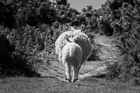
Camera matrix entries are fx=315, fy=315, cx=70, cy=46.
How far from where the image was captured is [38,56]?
16719mm

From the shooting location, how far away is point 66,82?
11086 millimetres

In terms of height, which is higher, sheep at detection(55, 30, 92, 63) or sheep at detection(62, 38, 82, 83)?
sheep at detection(55, 30, 92, 63)

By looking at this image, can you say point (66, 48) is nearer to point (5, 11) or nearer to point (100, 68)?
point (100, 68)

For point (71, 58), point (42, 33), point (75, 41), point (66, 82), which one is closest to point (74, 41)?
point (75, 41)

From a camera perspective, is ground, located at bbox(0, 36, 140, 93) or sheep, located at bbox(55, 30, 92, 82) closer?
ground, located at bbox(0, 36, 140, 93)

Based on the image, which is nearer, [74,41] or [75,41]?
[74,41]

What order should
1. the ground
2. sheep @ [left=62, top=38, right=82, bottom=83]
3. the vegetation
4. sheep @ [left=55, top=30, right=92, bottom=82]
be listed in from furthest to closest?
the vegetation
sheep @ [left=55, top=30, right=92, bottom=82]
sheep @ [left=62, top=38, right=82, bottom=83]
the ground

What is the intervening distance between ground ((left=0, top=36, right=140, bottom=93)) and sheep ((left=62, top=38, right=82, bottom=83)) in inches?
14.8

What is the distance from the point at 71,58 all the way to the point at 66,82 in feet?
3.49

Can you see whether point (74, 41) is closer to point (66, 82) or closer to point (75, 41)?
point (75, 41)

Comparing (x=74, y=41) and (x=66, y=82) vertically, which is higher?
(x=74, y=41)

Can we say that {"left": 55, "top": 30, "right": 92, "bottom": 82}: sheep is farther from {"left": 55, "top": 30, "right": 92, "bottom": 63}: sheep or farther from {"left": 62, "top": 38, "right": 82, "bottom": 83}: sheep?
{"left": 62, "top": 38, "right": 82, "bottom": 83}: sheep

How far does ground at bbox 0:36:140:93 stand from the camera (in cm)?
891

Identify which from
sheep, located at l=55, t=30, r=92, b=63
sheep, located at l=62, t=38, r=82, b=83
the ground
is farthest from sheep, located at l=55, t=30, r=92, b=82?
the ground
